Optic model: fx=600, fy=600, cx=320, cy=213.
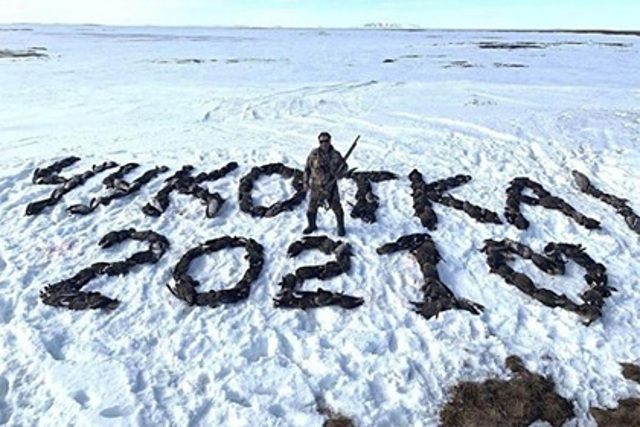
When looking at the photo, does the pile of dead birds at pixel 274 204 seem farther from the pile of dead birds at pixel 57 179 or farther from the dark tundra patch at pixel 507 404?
the dark tundra patch at pixel 507 404

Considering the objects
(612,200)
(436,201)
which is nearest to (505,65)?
(612,200)

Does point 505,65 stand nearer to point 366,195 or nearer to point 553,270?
point 366,195

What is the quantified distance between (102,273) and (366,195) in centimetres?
504

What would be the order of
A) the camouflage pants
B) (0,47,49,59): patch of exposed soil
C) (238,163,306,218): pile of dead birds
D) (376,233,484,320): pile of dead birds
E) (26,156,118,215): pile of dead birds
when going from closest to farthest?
(376,233,484,320): pile of dead birds → the camouflage pants → (238,163,306,218): pile of dead birds → (26,156,118,215): pile of dead birds → (0,47,49,59): patch of exposed soil

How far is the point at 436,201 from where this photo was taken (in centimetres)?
1154

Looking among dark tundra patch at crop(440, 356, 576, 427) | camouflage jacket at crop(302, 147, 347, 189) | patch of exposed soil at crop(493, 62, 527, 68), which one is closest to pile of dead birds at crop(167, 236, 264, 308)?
camouflage jacket at crop(302, 147, 347, 189)

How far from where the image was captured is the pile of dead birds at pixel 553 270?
833 cm

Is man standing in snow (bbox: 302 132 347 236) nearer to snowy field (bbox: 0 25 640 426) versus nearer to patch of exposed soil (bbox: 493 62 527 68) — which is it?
snowy field (bbox: 0 25 640 426)

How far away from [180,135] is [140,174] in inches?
138

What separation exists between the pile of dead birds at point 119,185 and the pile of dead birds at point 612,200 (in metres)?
8.77

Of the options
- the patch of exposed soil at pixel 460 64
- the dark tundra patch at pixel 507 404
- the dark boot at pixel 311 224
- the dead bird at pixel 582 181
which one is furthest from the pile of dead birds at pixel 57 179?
the patch of exposed soil at pixel 460 64

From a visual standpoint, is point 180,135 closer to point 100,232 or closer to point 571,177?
point 100,232

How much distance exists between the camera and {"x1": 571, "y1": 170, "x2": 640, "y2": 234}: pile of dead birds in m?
10.8

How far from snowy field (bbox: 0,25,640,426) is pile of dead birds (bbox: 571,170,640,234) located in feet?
0.53
